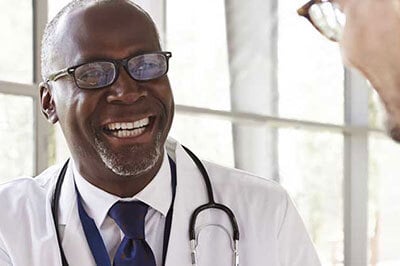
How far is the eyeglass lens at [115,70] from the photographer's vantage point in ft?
5.52

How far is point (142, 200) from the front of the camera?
1.74 m

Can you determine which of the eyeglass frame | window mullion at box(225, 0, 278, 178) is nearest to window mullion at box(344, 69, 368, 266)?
window mullion at box(225, 0, 278, 178)

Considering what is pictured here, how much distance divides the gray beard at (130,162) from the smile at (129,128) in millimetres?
31

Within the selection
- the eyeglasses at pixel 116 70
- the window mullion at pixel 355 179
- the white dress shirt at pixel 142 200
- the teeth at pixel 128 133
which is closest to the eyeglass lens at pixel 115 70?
the eyeglasses at pixel 116 70

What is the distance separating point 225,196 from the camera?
1.80m

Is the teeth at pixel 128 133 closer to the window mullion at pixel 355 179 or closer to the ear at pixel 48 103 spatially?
the ear at pixel 48 103

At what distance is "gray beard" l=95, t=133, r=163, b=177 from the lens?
1.68 m

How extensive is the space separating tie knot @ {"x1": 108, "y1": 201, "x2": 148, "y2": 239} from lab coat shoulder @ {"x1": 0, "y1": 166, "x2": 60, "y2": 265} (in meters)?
0.14

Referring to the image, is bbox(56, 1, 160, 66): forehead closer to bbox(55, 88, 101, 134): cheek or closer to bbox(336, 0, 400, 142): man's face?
bbox(55, 88, 101, 134): cheek

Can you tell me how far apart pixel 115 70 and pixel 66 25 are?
0.61 ft

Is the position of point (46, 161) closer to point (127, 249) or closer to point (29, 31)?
point (29, 31)

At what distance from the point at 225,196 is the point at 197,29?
1.58 meters

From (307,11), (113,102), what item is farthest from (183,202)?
(307,11)

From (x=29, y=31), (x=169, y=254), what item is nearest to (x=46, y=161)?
(x=29, y=31)
